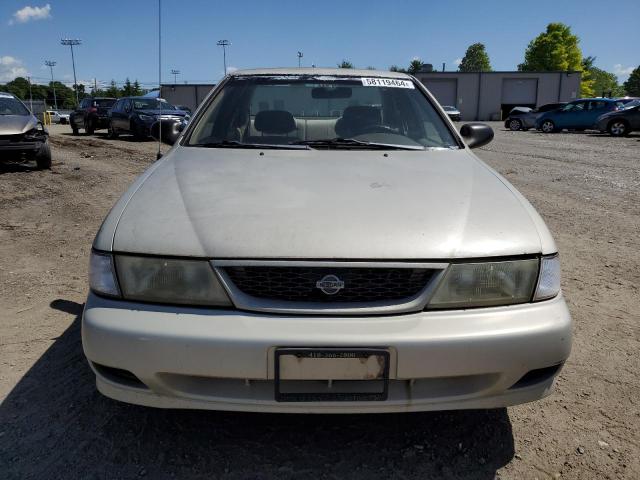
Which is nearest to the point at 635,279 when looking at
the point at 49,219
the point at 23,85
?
the point at 49,219

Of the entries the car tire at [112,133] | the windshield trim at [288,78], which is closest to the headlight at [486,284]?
the windshield trim at [288,78]

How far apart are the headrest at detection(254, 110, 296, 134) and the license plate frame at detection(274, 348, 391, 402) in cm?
171

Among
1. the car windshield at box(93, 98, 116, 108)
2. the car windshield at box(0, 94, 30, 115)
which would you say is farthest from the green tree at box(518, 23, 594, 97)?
the car windshield at box(0, 94, 30, 115)

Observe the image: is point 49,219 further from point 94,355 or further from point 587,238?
point 587,238

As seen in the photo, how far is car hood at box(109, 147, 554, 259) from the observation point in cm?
182

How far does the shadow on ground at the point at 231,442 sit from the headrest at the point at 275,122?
162 cm

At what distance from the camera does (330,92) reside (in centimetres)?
334

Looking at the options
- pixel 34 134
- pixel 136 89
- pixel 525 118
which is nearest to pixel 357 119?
pixel 34 134

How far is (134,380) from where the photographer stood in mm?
1844

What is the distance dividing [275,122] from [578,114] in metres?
22.5

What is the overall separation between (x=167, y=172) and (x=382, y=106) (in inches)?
57.4

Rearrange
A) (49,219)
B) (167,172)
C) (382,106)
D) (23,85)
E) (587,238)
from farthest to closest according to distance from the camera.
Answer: (23,85)
(49,219)
(587,238)
(382,106)
(167,172)

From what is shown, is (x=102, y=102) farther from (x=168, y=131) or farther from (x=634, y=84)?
(x=634, y=84)

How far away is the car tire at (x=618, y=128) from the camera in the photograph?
18.9m
